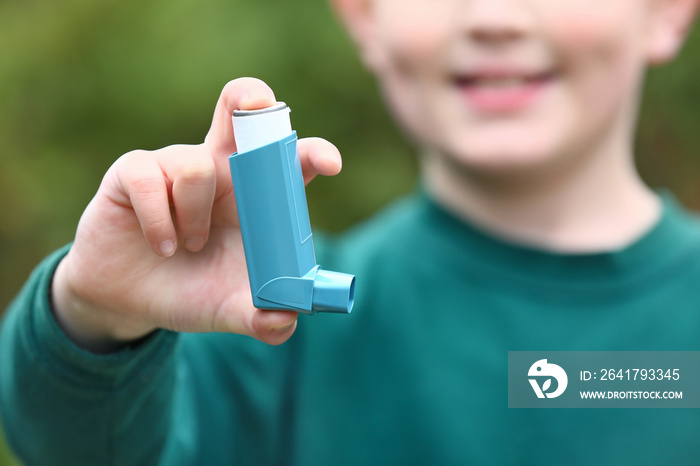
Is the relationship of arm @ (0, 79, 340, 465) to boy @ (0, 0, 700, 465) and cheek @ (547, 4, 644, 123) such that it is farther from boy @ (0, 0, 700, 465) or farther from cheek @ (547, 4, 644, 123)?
cheek @ (547, 4, 644, 123)

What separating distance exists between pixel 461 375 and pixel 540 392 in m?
0.11

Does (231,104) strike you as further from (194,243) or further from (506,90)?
(506,90)

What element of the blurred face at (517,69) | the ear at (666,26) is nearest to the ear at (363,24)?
the blurred face at (517,69)

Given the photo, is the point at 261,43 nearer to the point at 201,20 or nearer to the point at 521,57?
the point at 201,20

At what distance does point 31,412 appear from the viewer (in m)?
0.83

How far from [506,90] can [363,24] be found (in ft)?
1.14

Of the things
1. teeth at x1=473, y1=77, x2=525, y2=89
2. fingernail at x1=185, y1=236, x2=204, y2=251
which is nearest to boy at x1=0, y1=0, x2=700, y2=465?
teeth at x1=473, y1=77, x2=525, y2=89

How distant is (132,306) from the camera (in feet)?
2.34

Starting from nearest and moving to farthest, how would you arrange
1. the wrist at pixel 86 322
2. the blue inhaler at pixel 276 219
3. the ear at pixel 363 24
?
1. the blue inhaler at pixel 276 219
2. the wrist at pixel 86 322
3. the ear at pixel 363 24

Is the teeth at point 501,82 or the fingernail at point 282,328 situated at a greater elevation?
the teeth at point 501,82

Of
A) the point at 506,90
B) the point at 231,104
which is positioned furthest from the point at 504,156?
the point at 231,104

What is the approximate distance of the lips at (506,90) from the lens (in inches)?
39.3

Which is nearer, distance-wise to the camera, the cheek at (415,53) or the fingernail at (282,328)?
the fingernail at (282,328)

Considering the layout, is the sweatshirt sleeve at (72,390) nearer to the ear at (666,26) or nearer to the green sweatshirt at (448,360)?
the green sweatshirt at (448,360)
